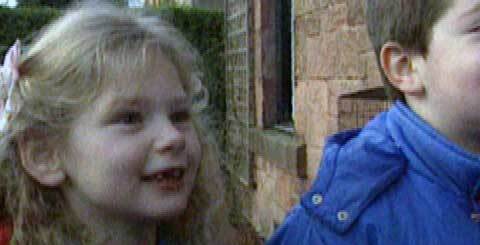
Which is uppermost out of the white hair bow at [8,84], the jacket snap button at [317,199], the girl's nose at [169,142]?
the white hair bow at [8,84]

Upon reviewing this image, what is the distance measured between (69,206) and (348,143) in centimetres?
62

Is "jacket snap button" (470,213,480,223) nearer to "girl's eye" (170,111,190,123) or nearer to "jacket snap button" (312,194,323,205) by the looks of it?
"jacket snap button" (312,194,323,205)

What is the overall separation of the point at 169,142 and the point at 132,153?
76 mm

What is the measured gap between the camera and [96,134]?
143 cm

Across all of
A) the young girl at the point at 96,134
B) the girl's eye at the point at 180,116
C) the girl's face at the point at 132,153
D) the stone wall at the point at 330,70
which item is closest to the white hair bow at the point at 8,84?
the young girl at the point at 96,134

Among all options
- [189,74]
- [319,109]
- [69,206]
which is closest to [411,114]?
[189,74]

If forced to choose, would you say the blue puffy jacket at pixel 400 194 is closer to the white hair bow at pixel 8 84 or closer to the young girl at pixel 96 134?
the young girl at pixel 96 134

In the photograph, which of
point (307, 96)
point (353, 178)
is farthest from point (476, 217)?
point (307, 96)

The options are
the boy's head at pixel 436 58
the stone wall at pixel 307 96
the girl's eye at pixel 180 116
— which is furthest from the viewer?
the stone wall at pixel 307 96

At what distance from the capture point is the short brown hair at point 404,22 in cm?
149

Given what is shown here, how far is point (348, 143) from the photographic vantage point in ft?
5.24

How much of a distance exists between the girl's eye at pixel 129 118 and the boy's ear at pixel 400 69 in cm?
56

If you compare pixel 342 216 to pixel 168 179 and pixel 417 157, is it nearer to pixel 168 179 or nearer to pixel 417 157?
pixel 417 157

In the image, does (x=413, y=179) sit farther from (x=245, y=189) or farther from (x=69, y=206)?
(x=245, y=189)
